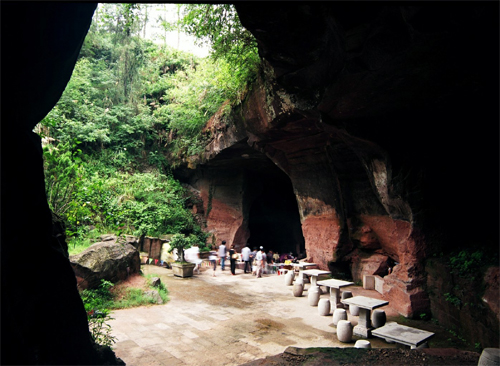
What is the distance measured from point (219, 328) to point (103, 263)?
3.74 m

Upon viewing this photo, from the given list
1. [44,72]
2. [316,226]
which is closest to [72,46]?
[44,72]

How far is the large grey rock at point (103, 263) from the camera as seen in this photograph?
8.07 meters

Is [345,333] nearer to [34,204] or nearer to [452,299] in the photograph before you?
[452,299]

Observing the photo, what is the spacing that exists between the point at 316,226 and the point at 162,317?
685cm

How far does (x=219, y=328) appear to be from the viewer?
6.87 meters

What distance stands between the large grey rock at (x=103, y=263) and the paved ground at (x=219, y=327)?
1.26 meters

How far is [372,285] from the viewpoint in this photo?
1018cm

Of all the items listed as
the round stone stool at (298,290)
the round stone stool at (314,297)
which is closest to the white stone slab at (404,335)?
the round stone stool at (314,297)

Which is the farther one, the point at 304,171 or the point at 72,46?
the point at 304,171

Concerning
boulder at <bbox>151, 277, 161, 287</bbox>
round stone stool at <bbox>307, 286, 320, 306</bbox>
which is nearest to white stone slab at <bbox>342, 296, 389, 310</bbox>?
round stone stool at <bbox>307, 286, 320, 306</bbox>

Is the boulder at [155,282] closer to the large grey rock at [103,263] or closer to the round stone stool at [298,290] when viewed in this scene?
the large grey rock at [103,263]

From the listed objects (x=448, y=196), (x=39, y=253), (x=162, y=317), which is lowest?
(x=162, y=317)

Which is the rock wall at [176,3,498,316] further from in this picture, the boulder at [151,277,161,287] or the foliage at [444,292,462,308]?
the boulder at [151,277,161,287]

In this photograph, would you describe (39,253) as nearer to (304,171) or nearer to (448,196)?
(448,196)
